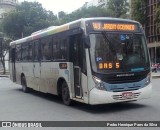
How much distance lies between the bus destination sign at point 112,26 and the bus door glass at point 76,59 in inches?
26.1

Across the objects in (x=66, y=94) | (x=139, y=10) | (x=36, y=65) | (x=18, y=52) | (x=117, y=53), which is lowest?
(x=66, y=94)

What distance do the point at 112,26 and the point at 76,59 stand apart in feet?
5.27

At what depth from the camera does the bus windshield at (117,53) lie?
1136 cm

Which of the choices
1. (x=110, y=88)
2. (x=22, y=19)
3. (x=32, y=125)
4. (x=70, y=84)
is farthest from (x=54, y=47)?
(x=22, y=19)

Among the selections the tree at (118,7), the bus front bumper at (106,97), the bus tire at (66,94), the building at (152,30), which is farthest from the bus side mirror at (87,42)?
the tree at (118,7)

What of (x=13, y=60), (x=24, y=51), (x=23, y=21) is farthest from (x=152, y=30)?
(x=24, y=51)

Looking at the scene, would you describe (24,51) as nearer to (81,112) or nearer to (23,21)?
(81,112)

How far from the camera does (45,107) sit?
13250 mm

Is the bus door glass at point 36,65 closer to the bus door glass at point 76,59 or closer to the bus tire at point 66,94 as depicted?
the bus tire at point 66,94

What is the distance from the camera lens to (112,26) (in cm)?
1183

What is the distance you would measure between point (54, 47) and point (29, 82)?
4.54 m

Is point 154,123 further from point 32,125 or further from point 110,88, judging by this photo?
point 32,125

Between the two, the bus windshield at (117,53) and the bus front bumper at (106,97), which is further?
the bus windshield at (117,53)

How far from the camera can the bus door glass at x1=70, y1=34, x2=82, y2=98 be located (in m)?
12.0
